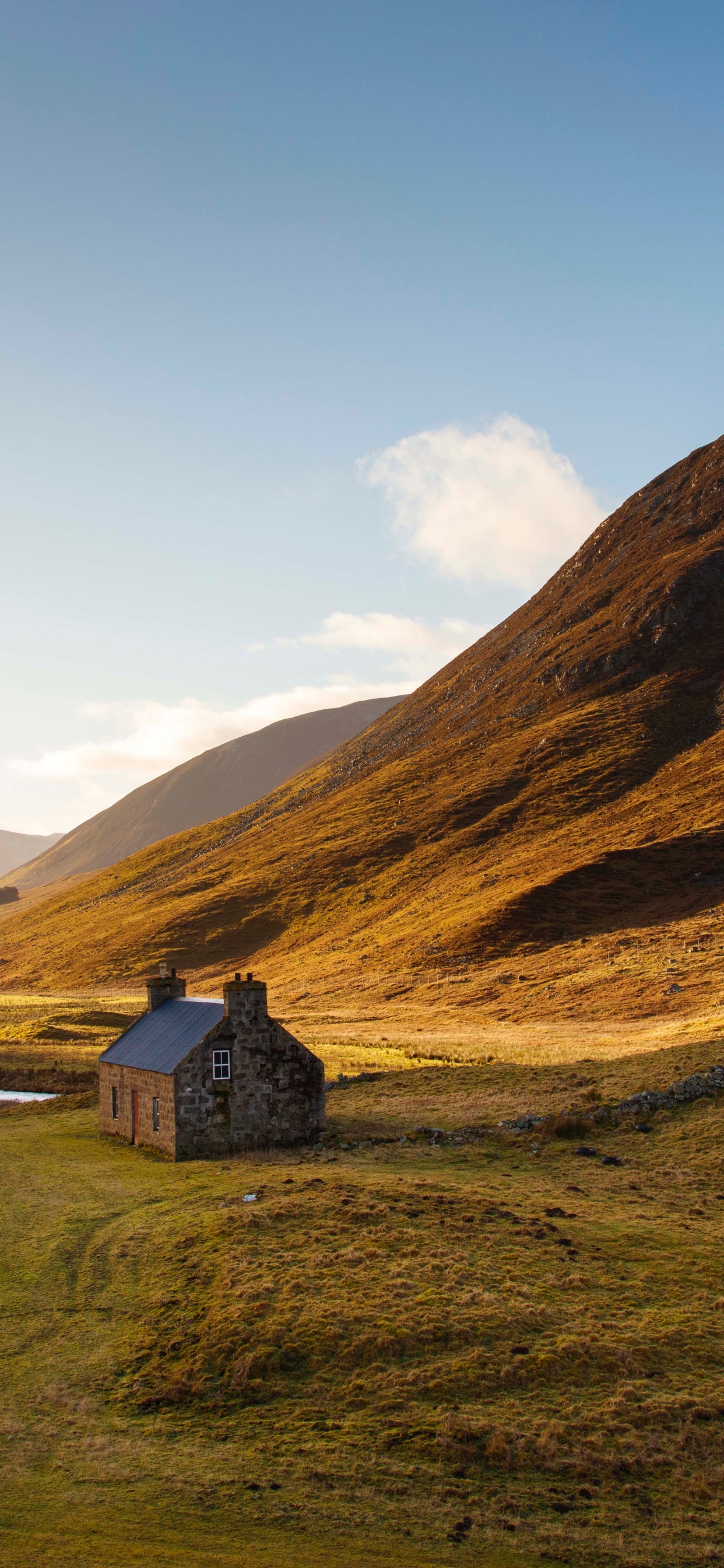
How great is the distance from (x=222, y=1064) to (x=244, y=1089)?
49.8 inches

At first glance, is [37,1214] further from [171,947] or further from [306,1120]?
[171,947]

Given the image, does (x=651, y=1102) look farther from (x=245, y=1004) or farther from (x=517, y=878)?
(x=517, y=878)

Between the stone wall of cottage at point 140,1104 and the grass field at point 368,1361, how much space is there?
2655 mm

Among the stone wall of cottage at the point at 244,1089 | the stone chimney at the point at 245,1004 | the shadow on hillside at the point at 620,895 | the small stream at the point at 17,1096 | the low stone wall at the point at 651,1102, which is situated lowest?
the small stream at the point at 17,1096

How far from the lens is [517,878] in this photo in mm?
131375

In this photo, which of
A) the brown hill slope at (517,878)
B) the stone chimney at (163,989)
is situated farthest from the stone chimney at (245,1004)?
the brown hill slope at (517,878)

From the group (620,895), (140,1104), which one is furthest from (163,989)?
(620,895)

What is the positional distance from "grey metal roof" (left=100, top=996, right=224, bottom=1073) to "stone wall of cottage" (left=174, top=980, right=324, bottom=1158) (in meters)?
0.77

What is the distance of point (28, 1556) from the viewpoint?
1471cm

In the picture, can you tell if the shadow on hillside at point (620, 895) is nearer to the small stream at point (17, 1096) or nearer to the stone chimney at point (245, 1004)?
the small stream at point (17, 1096)

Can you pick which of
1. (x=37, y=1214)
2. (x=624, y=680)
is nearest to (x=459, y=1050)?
(x=37, y=1214)

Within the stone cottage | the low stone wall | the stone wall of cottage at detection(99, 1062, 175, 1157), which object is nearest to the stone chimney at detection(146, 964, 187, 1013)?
the stone wall of cottage at detection(99, 1062, 175, 1157)

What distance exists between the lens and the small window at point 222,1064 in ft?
126

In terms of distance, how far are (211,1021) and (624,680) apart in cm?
15441
